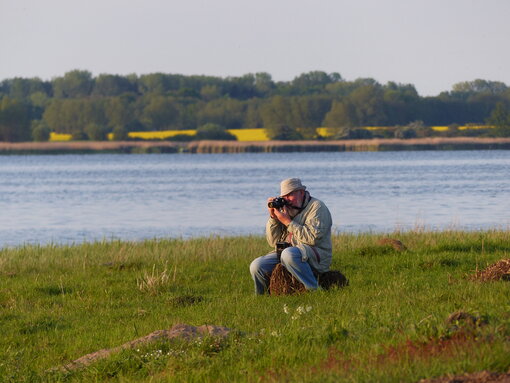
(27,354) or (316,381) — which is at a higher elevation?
(316,381)

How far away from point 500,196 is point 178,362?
33.4m

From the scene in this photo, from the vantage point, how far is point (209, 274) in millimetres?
13664

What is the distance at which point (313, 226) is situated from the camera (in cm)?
1048

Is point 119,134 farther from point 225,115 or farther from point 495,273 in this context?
point 495,273

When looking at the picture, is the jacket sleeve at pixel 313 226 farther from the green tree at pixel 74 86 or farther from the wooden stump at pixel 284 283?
the green tree at pixel 74 86

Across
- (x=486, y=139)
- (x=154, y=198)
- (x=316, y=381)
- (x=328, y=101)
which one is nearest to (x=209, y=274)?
(x=316, y=381)

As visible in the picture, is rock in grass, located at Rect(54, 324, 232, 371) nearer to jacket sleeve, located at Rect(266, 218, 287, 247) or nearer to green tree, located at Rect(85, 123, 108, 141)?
jacket sleeve, located at Rect(266, 218, 287, 247)

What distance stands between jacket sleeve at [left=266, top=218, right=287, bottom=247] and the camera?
1.63ft

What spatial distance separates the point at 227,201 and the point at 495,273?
3205cm

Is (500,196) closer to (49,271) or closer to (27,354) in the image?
(49,271)

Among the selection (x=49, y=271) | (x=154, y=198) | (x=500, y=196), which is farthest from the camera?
(x=154, y=198)

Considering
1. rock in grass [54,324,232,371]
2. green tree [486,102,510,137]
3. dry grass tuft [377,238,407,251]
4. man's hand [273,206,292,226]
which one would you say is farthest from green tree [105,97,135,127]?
rock in grass [54,324,232,371]

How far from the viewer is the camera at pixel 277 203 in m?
10.4

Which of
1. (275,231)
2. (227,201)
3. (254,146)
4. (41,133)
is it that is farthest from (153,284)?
(41,133)
